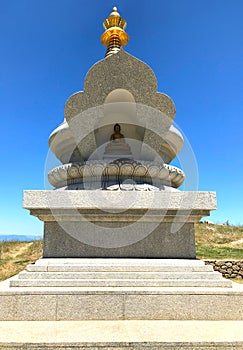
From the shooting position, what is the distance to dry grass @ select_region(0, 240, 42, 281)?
1516 cm

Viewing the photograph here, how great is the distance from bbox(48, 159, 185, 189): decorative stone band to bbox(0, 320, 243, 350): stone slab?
205cm

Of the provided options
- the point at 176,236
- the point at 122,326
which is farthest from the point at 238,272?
the point at 122,326

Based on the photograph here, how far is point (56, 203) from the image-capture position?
155 inches

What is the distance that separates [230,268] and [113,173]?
14.2 m

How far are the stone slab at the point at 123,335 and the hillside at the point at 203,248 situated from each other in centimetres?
1247

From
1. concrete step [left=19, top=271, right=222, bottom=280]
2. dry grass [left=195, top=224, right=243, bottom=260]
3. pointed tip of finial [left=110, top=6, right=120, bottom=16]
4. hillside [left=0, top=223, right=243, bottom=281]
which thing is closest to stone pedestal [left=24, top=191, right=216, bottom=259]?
concrete step [left=19, top=271, right=222, bottom=280]

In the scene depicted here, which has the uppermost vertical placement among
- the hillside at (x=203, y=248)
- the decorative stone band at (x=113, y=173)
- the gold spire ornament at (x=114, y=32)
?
the gold spire ornament at (x=114, y=32)

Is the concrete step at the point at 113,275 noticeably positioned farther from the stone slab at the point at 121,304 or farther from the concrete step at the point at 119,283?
the stone slab at the point at 121,304

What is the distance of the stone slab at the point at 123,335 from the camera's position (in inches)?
105

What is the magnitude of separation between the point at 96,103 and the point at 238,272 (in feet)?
48.9

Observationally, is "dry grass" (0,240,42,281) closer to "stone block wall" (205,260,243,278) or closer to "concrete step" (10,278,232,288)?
"stone block wall" (205,260,243,278)

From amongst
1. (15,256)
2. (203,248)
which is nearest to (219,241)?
(203,248)

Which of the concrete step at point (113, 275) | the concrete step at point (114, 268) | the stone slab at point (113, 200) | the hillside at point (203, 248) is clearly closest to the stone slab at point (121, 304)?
the concrete step at point (113, 275)

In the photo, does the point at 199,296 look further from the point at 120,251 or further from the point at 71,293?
the point at 71,293
